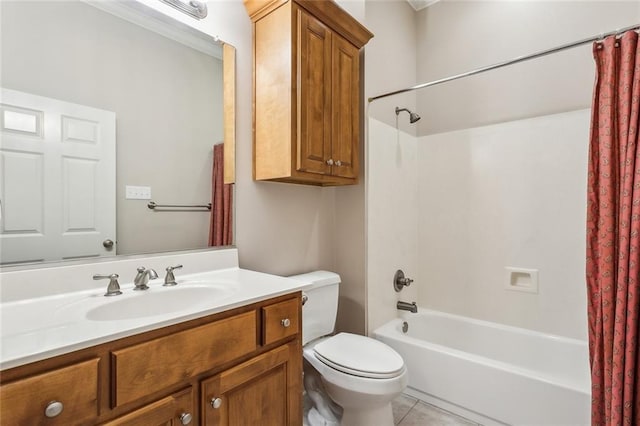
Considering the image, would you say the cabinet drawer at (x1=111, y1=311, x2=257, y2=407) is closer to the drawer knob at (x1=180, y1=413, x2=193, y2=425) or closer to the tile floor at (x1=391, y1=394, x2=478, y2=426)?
the drawer knob at (x1=180, y1=413, x2=193, y2=425)

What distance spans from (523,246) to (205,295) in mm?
2048

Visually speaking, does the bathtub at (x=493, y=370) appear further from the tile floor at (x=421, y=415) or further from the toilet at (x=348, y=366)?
the toilet at (x=348, y=366)

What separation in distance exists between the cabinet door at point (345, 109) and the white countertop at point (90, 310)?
31.6 inches

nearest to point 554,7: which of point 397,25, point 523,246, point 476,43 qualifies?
point 476,43

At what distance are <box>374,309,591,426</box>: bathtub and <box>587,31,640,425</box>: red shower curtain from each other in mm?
170

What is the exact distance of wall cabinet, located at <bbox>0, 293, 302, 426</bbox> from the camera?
0.63 m

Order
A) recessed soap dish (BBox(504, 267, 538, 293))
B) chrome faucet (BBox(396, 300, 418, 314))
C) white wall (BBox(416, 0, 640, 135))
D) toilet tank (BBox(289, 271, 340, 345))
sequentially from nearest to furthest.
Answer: toilet tank (BBox(289, 271, 340, 345))
white wall (BBox(416, 0, 640, 135))
recessed soap dish (BBox(504, 267, 538, 293))
chrome faucet (BBox(396, 300, 418, 314))

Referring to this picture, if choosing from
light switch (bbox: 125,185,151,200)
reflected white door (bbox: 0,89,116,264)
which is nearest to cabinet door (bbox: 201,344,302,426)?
reflected white door (bbox: 0,89,116,264)

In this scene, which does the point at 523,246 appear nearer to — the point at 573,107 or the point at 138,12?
the point at 573,107

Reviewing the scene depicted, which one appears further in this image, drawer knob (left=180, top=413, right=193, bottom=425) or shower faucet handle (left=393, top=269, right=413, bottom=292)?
shower faucet handle (left=393, top=269, right=413, bottom=292)

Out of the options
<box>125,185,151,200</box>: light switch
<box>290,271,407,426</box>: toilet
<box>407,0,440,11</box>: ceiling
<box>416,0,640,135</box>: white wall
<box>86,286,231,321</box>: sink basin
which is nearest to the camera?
<box>86,286,231,321</box>: sink basin

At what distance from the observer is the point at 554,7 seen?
6.81 feet

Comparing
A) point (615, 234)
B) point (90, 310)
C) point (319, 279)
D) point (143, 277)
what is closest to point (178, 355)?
point (90, 310)

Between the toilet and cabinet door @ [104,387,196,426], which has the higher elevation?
cabinet door @ [104,387,196,426]
